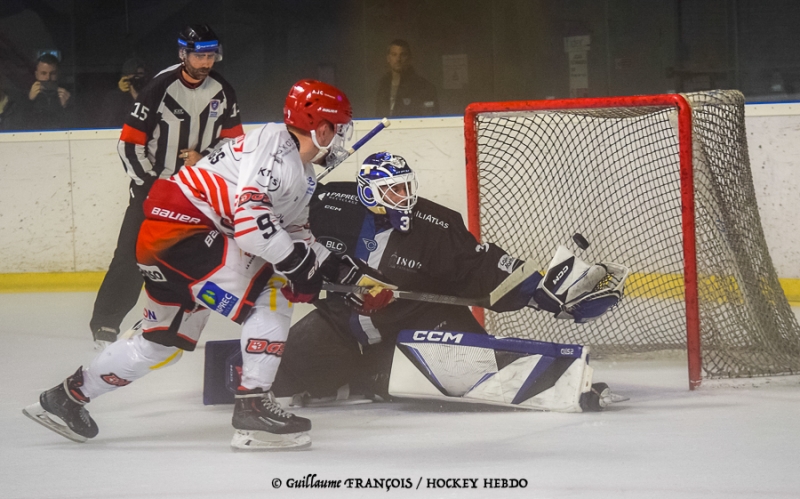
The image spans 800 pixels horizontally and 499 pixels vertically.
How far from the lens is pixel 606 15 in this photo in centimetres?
581

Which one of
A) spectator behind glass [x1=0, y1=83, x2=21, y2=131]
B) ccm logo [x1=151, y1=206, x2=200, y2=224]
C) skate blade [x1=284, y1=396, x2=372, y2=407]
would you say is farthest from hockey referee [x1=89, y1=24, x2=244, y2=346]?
spectator behind glass [x1=0, y1=83, x2=21, y2=131]

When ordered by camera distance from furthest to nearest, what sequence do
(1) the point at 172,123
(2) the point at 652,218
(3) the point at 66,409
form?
(2) the point at 652,218, (1) the point at 172,123, (3) the point at 66,409

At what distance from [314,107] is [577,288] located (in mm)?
976

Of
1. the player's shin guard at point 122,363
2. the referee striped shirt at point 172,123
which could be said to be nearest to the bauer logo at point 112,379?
the player's shin guard at point 122,363

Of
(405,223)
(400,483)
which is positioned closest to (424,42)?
(405,223)

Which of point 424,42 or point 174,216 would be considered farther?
point 424,42

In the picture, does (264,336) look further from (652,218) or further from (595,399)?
(652,218)

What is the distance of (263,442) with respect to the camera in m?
2.44

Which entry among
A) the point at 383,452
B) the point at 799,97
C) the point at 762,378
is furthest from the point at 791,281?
the point at 383,452

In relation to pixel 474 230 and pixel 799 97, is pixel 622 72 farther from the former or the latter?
pixel 474 230

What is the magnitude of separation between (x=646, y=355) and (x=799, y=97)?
2.11 metres

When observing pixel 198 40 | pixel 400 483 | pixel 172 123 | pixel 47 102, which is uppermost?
pixel 47 102

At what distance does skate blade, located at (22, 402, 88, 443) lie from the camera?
2.53 meters

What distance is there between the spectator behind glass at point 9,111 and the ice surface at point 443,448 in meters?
2.80
